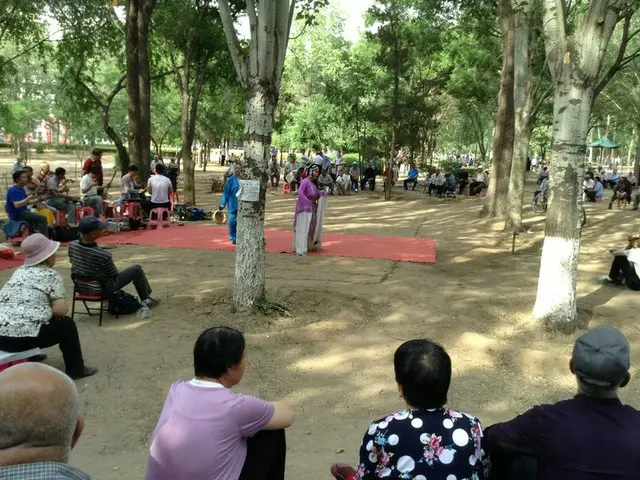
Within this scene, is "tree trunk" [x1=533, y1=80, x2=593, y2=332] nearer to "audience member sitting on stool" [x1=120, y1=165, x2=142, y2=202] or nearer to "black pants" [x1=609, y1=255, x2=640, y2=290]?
"black pants" [x1=609, y1=255, x2=640, y2=290]

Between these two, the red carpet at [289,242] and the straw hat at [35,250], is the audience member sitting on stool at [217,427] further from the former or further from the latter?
the red carpet at [289,242]

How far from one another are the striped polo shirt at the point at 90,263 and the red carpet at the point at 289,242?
4608 millimetres

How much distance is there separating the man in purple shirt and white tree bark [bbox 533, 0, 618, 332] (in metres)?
4.30

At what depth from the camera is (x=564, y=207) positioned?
6148 mm

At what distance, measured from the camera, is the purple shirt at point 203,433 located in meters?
2.33

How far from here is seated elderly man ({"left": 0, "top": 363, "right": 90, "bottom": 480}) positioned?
1403 mm

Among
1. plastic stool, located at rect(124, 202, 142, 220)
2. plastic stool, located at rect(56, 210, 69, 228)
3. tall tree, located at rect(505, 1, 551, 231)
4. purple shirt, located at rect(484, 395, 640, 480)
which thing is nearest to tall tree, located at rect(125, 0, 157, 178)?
plastic stool, located at rect(124, 202, 142, 220)

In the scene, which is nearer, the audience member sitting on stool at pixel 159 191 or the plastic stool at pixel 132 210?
the plastic stool at pixel 132 210

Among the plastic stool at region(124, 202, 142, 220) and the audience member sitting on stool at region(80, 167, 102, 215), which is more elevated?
the audience member sitting on stool at region(80, 167, 102, 215)

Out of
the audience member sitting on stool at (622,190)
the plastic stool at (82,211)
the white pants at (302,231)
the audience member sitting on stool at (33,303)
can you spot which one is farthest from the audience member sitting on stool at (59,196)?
the audience member sitting on stool at (622,190)

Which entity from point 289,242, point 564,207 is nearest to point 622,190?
point 289,242

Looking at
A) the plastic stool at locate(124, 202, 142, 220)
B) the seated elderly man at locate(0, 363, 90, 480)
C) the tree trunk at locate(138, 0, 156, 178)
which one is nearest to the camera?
the seated elderly man at locate(0, 363, 90, 480)

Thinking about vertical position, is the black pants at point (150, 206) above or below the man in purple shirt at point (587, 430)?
below

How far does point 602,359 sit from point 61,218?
439 inches
